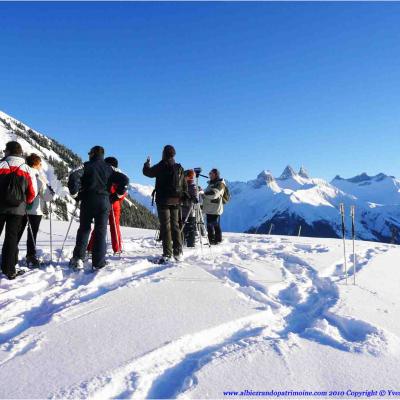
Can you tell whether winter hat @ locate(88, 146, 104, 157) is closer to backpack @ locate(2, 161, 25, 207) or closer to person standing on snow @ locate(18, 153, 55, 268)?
person standing on snow @ locate(18, 153, 55, 268)

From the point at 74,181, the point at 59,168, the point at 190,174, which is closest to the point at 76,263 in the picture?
the point at 74,181

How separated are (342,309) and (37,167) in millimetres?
6437

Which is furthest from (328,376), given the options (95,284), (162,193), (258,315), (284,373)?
(162,193)

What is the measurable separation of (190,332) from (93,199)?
13.6 ft

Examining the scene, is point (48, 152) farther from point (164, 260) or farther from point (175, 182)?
point (164, 260)

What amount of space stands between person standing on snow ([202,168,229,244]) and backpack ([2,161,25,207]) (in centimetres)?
629

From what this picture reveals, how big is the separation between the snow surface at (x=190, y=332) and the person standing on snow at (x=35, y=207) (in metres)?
0.60

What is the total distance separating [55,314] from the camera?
475cm

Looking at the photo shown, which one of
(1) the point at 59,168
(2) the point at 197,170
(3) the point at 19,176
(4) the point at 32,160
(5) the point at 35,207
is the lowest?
(5) the point at 35,207

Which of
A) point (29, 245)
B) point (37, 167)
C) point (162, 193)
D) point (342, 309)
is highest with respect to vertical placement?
point (37, 167)

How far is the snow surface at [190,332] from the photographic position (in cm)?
329

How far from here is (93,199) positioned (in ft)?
24.7

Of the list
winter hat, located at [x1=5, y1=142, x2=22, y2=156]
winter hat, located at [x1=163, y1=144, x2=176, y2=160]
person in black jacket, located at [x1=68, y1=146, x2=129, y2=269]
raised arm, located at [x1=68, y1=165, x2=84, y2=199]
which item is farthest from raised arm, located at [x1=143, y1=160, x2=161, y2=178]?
winter hat, located at [x1=5, y1=142, x2=22, y2=156]

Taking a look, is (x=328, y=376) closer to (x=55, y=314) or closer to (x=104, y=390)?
(x=104, y=390)
